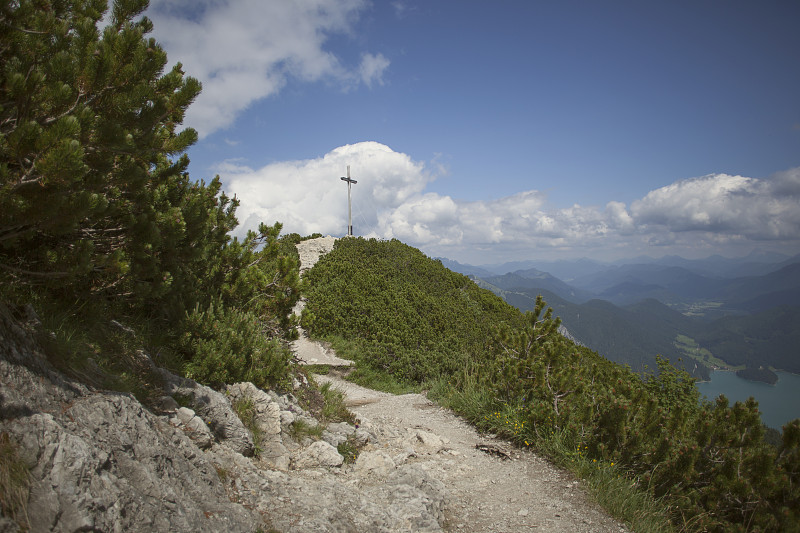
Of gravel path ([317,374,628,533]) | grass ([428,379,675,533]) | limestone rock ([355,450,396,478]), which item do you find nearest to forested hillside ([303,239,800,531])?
grass ([428,379,675,533])

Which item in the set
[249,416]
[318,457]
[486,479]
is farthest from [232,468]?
[486,479]

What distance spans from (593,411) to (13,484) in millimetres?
6674

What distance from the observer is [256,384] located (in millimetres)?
6430

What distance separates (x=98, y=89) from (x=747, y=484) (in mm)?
7588

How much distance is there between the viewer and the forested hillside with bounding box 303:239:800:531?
455 cm

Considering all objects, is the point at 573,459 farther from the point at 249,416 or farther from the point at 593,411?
the point at 249,416

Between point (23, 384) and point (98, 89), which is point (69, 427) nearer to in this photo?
point (23, 384)

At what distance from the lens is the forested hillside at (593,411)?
4.55 m

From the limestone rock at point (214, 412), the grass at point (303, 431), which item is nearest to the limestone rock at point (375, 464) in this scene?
the grass at point (303, 431)

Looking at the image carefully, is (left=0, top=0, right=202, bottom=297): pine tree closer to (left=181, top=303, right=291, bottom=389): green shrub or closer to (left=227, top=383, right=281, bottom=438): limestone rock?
(left=181, top=303, right=291, bottom=389): green shrub

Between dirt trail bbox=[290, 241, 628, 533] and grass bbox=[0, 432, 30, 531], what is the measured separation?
13.4ft

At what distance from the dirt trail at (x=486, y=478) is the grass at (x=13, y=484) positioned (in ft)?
13.4

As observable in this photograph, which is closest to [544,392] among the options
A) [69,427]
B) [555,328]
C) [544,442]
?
[544,442]

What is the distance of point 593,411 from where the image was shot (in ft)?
20.2
